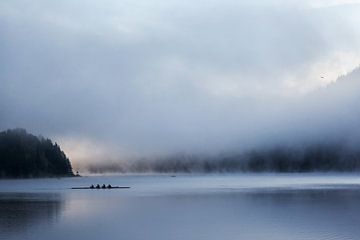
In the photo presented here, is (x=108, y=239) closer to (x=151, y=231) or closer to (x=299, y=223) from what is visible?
(x=151, y=231)

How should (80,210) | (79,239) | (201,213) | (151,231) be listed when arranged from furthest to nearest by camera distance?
(80,210)
(201,213)
(151,231)
(79,239)

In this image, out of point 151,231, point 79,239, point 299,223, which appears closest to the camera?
point 79,239

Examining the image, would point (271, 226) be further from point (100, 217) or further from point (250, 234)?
point (100, 217)

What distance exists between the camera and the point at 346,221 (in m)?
83.7

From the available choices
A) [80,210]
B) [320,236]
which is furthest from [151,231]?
[80,210]

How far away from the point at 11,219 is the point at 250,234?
39155 millimetres

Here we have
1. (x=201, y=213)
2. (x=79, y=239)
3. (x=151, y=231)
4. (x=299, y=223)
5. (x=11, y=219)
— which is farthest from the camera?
(x=201, y=213)

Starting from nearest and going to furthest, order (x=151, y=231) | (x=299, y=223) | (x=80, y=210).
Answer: (x=151, y=231), (x=299, y=223), (x=80, y=210)

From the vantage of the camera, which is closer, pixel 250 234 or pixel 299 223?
pixel 250 234

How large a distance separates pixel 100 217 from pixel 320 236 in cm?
3887

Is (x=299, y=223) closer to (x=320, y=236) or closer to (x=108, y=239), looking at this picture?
(x=320, y=236)

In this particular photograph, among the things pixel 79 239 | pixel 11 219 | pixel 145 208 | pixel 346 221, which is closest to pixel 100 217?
pixel 11 219

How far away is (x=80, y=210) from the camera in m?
113

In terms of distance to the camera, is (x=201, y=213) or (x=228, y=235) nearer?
(x=228, y=235)
